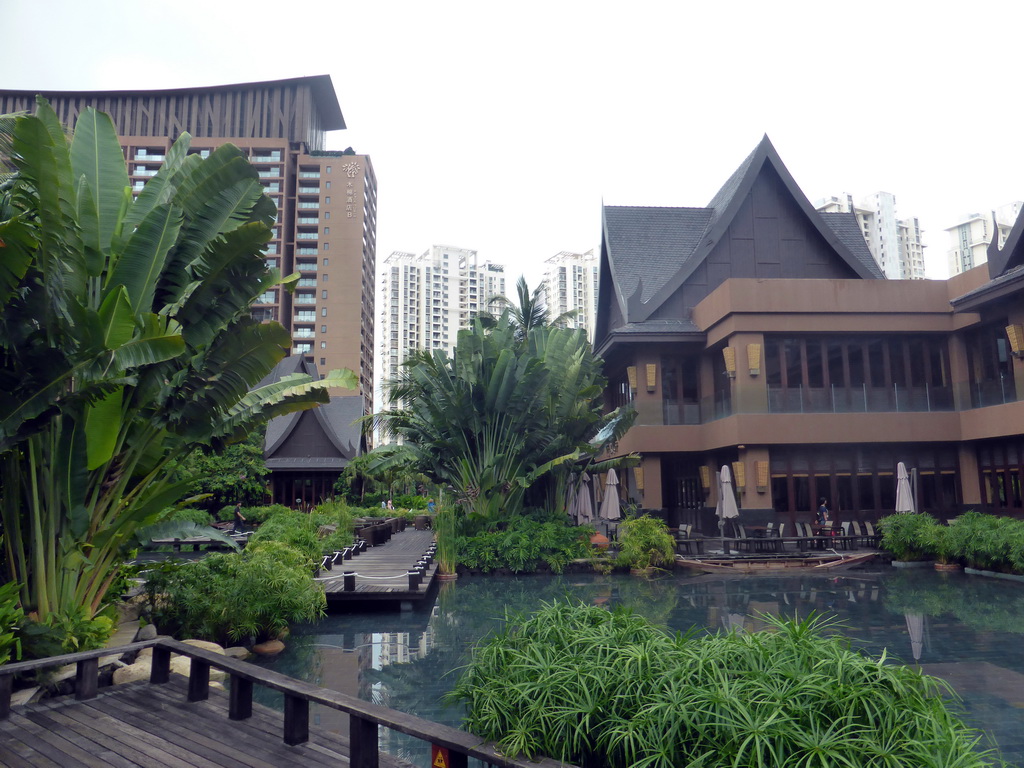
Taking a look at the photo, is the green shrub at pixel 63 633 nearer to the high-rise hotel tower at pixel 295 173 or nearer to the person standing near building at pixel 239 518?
the person standing near building at pixel 239 518

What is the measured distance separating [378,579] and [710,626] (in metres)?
6.16

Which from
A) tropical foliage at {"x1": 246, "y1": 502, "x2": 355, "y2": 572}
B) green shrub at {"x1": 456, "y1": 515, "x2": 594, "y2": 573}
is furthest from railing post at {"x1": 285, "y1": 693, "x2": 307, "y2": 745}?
green shrub at {"x1": 456, "y1": 515, "x2": 594, "y2": 573}

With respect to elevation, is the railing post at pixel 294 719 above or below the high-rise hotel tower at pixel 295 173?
below

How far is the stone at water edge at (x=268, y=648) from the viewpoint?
9969 mm

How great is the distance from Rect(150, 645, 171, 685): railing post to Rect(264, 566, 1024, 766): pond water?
137 cm

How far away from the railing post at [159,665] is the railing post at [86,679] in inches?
18.8

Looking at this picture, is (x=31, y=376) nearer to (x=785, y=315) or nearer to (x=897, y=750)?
(x=897, y=750)

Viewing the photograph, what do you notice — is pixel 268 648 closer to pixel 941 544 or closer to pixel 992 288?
pixel 941 544

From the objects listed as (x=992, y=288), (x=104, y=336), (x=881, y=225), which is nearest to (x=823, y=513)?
(x=992, y=288)

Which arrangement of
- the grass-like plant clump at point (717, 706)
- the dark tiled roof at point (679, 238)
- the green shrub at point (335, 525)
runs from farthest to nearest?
the dark tiled roof at point (679, 238), the green shrub at point (335, 525), the grass-like plant clump at point (717, 706)

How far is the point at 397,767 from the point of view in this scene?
→ 479 centimetres

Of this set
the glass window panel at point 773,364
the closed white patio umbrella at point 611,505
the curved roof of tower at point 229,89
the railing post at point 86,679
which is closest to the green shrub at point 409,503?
the closed white patio umbrella at point 611,505

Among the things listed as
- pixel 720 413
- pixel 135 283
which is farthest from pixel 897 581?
pixel 135 283

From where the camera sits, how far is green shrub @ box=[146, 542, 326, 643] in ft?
31.4
